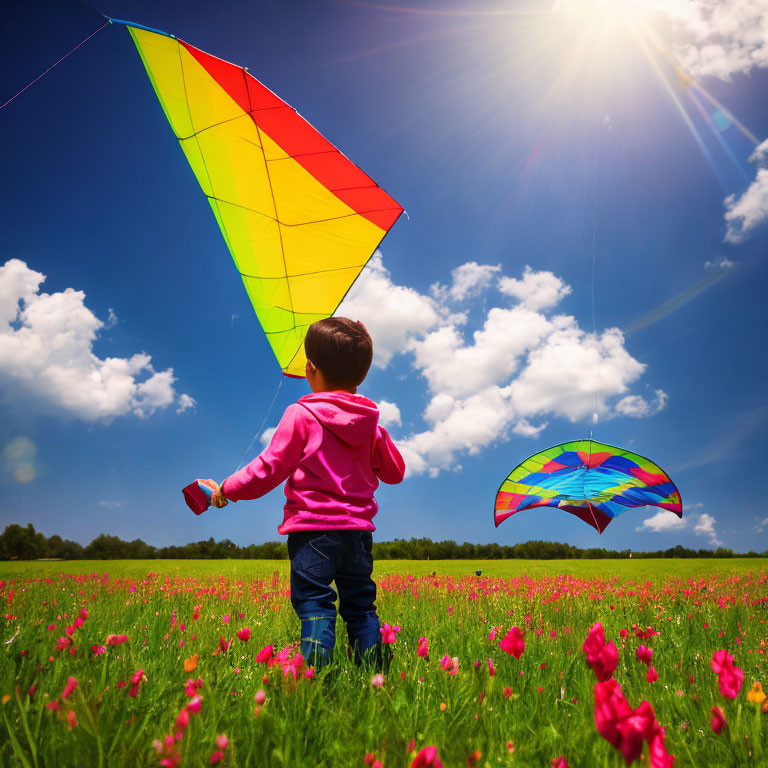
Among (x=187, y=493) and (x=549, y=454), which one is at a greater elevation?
(x=549, y=454)

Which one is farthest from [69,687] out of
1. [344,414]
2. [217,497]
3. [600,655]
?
[344,414]

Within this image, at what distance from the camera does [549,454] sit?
707 inches

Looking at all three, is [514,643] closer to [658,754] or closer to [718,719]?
[718,719]

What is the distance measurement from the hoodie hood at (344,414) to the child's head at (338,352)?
0.18m

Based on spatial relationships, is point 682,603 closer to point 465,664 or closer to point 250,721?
point 465,664

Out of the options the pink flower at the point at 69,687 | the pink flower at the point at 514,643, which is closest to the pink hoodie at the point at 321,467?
the pink flower at the point at 69,687

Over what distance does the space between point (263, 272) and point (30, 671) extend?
6.00 meters

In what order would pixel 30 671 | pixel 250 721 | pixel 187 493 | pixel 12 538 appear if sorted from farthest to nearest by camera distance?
pixel 12 538 < pixel 187 493 < pixel 30 671 < pixel 250 721

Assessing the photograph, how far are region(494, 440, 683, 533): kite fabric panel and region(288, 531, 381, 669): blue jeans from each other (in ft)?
49.7

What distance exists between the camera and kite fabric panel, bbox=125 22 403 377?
19.7 ft

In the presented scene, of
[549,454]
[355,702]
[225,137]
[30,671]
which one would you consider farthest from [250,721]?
[549,454]

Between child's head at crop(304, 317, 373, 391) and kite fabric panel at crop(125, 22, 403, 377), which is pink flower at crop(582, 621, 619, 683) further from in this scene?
kite fabric panel at crop(125, 22, 403, 377)

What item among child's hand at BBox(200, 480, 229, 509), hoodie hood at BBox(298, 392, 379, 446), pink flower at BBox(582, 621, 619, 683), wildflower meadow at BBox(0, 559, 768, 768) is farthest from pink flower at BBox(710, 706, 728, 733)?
child's hand at BBox(200, 480, 229, 509)

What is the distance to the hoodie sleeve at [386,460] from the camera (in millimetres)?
3814
